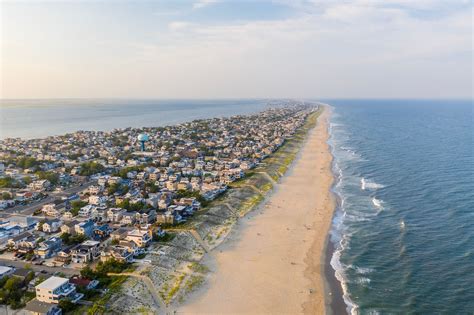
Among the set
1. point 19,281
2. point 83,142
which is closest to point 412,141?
point 83,142

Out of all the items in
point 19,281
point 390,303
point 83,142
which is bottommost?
point 390,303

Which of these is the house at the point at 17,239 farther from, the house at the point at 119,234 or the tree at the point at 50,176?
the tree at the point at 50,176

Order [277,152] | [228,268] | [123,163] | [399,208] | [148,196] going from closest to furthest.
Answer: [228,268] < [399,208] < [148,196] < [123,163] < [277,152]

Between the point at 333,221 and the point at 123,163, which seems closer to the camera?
the point at 333,221

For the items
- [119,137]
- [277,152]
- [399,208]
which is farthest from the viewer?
[119,137]

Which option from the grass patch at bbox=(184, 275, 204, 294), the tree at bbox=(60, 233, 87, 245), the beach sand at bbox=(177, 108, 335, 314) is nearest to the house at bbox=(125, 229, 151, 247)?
the tree at bbox=(60, 233, 87, 245)

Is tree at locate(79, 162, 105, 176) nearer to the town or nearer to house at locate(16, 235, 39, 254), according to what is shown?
the town

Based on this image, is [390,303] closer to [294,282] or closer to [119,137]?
[294,282]
